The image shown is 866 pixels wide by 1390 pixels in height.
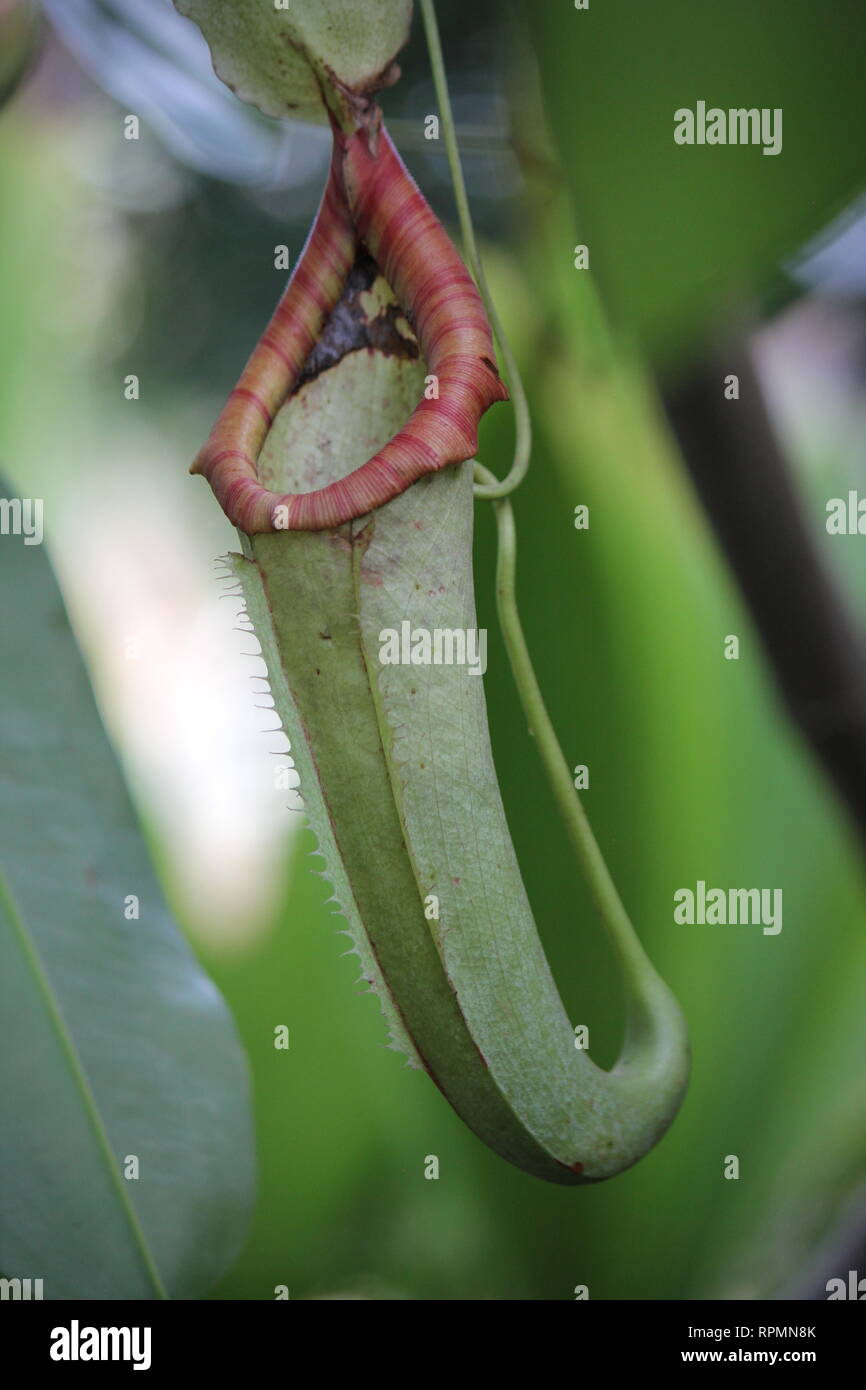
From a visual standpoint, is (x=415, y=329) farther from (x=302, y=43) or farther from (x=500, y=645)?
(x=500, y=645)

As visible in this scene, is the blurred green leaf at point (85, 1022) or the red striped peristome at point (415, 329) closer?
the red striped peristome at point (415, 329)

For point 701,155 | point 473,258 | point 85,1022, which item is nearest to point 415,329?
point 473,258

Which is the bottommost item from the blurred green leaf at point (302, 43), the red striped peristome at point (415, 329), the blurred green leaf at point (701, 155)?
the red striped peristome at point (415, 329)

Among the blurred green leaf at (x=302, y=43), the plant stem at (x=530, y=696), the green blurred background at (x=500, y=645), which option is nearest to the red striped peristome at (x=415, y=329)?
the blurred green leaf at (x=302, y=43)

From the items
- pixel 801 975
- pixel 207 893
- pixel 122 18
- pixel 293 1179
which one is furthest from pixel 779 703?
pixel 122 18

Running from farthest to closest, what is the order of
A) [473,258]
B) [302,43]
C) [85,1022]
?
[85,1022] < [473,258] < [302,43]

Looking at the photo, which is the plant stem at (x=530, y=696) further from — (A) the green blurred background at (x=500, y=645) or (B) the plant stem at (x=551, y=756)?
(A) the green blurred background at (x=500, y=645)

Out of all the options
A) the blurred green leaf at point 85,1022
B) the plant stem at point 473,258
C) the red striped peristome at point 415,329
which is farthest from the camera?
the blurred green leaf at point 85,1022
